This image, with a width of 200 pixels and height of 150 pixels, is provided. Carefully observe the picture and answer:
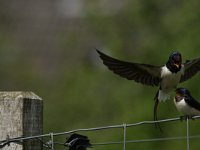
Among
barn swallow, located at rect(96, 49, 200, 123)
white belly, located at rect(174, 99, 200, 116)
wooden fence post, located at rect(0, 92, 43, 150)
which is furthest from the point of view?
barn swallow, located at rect(96, 49, 200, 123)

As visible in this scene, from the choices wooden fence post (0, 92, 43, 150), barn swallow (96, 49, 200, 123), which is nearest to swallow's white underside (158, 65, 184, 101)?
barn swallow (96, 49, 200, 123)

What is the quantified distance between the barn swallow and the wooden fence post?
2.05 meters

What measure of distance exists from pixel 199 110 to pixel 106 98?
9.51 metres

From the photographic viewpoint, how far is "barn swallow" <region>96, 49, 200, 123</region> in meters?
5.39

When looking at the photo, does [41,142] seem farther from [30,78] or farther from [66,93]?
[30,78]

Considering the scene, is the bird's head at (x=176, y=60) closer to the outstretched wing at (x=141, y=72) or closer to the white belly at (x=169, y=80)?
the white belly at (x=169, y=80)

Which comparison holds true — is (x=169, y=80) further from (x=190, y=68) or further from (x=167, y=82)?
(x=190, y=68)

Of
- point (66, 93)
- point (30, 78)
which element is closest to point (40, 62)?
point (30, 78)

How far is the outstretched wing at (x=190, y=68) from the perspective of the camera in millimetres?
5684

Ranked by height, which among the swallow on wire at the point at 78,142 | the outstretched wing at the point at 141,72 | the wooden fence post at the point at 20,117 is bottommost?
the swallow on wire at the point at 78,142

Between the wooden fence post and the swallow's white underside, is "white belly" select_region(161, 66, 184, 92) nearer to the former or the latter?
the swallow's white underside

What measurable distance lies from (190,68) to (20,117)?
2747 mm

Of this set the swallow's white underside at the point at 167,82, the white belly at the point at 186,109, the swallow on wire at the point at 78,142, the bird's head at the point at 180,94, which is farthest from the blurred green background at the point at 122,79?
the swallow on wire at the point at 78,142

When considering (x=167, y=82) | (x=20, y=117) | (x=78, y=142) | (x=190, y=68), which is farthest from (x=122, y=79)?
(x=20, y=117)
